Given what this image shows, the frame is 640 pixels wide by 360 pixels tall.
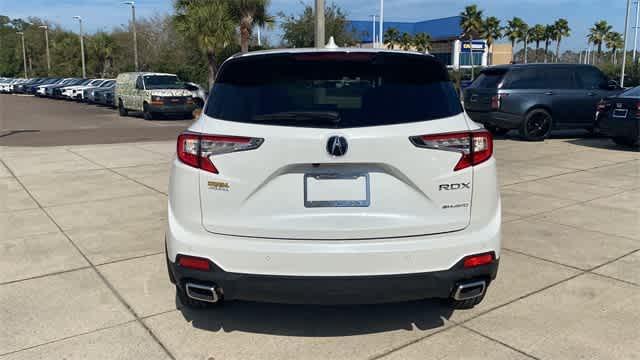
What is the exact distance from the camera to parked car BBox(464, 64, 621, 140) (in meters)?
13.2

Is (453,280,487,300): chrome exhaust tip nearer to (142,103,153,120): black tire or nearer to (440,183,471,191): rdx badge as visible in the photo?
(440,183,471,191): rdx badge

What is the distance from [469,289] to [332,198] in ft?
3.10

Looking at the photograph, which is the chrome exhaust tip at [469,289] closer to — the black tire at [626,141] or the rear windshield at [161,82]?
the black tire at [626,141]

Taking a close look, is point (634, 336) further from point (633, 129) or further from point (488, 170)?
point (633, 129)

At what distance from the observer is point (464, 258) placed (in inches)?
118

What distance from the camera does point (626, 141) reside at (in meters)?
12.3

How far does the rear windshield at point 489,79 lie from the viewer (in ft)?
43.5

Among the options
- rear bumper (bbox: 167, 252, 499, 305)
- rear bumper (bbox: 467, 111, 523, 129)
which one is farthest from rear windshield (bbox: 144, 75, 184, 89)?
rear bumper (bbox: 167, 252, 499, 305)

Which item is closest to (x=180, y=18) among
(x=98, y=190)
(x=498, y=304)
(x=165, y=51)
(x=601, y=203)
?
(x=165, y=51)

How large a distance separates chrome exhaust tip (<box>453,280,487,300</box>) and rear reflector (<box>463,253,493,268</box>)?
4.5 inches

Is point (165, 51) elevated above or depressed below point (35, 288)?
above

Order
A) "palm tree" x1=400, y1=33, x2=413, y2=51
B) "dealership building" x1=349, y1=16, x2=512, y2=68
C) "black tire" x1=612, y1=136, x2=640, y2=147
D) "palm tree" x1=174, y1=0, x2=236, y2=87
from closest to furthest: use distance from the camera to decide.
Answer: "black tire" x1=612, y1=136, x2=640, y2=147, "palm tree" x1=174, y1=0, x2=236, y2=87, "palm tree" x1=400, y1=33, x2=413, y2=51, "dealership building" x1=349, y1=16, x2=512, y2=68

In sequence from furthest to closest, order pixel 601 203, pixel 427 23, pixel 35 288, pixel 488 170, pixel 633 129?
1. pixel 427 23
2. pixel 633 129
3. pixel 601 203
4. pixel 35 288
5. pixel 488 170

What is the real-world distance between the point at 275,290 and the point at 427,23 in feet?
290
